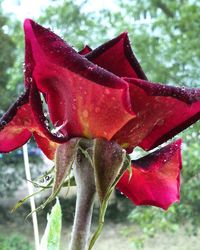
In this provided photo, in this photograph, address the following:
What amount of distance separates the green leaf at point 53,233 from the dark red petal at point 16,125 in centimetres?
3

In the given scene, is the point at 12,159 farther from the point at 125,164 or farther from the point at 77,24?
Answer: the point at 125,164

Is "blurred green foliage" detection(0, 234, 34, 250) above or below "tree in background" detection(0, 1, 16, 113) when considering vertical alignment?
below

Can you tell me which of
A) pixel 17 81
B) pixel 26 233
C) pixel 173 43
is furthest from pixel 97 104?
pixel 26 233

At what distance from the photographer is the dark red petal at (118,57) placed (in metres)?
0.19

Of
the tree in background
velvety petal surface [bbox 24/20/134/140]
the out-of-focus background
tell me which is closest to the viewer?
velvety petal surface [bbox 24/20/134/140]

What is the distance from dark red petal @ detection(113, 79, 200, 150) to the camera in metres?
0.17

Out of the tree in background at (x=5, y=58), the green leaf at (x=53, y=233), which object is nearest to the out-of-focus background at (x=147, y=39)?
the tree in background at (x=5, y=58)

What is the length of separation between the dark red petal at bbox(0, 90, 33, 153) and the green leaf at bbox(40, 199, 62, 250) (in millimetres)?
31

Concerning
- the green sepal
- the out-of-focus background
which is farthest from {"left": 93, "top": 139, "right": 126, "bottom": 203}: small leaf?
the out-of-focus background

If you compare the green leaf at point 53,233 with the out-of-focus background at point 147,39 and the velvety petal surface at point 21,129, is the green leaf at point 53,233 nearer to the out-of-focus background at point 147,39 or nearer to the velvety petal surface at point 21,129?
the velvety petal surface at point 21,129

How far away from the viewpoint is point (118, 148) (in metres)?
0.18

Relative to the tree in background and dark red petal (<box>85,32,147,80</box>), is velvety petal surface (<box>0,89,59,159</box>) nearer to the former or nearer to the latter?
dark red petal (<box>85,32,147,80</box>)

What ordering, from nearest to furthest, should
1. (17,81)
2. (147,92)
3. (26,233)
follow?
(147,92)
(17,81)
(26,233)

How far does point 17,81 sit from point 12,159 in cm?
105
